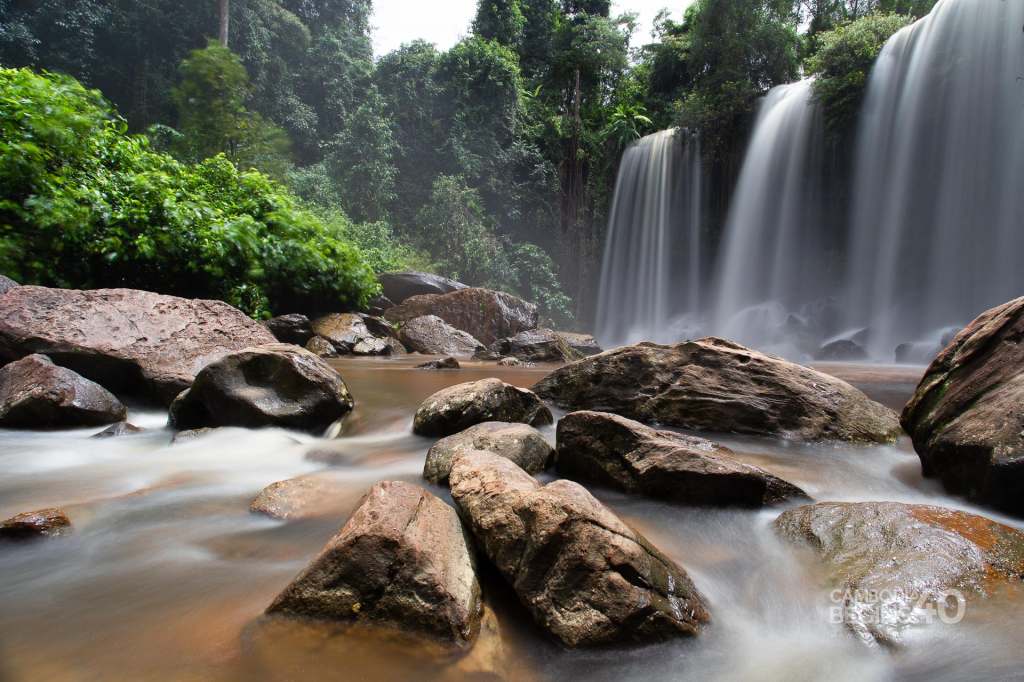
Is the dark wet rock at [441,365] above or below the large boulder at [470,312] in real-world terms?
below

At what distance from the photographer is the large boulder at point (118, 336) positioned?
179 inches

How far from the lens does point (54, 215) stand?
20.6 ft

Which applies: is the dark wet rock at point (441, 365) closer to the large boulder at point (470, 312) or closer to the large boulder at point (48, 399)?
the large boulder at point (48, 399)

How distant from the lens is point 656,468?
8.52ft

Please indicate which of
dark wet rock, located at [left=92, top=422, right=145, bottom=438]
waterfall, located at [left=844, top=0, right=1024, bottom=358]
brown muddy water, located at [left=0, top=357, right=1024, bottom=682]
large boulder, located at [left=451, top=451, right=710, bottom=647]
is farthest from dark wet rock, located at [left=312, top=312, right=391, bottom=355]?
waterfall, located at [left=844, top=0, right=1024, bottom=358]

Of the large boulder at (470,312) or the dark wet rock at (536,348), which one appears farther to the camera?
the large boulder at (470,312)

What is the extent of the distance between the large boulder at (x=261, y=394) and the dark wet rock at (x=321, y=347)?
16.7 feet

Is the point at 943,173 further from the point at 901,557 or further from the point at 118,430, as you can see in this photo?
the point at 118,430

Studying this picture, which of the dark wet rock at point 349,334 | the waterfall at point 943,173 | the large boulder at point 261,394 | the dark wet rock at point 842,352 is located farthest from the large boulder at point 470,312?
the large boulder at point 261,394

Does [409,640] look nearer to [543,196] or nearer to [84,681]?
[84,681]

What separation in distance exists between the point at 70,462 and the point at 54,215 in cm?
445

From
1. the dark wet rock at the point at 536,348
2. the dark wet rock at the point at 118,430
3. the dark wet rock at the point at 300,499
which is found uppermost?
the dark wet rock at the point at 118,430

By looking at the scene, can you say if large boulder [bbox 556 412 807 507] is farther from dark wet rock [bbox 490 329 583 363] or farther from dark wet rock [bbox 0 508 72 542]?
dark wet rock [bbox 490 329 583 363]

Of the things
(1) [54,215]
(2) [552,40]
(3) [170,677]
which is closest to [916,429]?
(3) [170,677]
